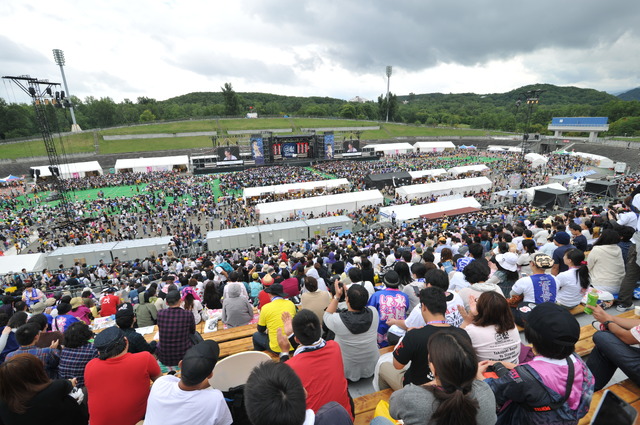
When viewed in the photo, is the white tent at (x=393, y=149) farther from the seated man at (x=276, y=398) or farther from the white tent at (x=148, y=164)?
the seated man at (x=276, y=398)

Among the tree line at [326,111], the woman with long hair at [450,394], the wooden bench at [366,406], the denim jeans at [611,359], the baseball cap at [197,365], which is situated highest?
the tree line at [326,111]

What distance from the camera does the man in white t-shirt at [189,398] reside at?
81.4 inches

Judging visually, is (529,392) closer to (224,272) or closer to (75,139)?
(224,272)

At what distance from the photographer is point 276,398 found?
1527 millimetres

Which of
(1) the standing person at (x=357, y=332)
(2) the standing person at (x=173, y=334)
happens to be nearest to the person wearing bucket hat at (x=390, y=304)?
(1) the standing person at (x=357, y=332)

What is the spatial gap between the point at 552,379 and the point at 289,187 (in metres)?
27.1

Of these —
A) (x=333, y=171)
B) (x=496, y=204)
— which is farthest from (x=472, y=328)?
(x=333, y=171)

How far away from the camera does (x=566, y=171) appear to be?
3666cm

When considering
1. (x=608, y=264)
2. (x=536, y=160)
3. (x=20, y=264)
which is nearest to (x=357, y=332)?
(x=608, y=264)

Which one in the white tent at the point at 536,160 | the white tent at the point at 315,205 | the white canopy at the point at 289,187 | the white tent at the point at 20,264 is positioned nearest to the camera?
the white tent at the point at 20,264

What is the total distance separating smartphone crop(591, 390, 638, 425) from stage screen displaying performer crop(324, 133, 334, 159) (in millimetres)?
45140

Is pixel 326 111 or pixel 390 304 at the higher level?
pixel 326 111

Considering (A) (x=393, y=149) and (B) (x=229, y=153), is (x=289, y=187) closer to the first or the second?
(B) (x=229, y=153)

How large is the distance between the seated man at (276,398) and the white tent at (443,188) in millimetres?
26574
